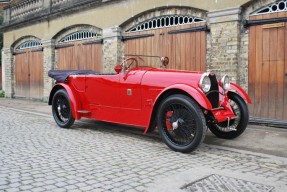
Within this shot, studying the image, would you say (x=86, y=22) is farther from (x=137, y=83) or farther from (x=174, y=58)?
(x=137, y=83)

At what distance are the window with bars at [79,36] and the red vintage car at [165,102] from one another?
17.9ft

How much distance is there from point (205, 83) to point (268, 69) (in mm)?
3114

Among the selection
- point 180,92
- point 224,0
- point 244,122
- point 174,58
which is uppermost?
point 224,0

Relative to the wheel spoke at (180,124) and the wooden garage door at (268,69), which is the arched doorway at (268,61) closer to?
the wooden garage door at (268,69)

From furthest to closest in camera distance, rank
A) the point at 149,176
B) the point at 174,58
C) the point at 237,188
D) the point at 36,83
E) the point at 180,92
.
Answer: the point at 36,83
the point at 174,58
the point at 180,92
the point at 149,176
the point at 237,188

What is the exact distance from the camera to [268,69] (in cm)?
769

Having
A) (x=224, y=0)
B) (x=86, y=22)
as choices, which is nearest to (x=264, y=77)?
(x=224, y=0)

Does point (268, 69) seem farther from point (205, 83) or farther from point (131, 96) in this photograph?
point (131, 96)

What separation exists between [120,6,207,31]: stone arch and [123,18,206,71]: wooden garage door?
1.03ft

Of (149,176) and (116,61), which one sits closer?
(149,176)

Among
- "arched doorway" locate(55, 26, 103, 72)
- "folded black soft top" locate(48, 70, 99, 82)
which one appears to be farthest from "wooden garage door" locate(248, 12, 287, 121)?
"arched doorway" locate(55, 26, 103, 72)

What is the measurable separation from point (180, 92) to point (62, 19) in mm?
9928

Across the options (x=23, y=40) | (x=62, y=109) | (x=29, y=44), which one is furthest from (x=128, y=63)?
(x=23, y=40)

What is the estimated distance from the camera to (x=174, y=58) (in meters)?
9.59
